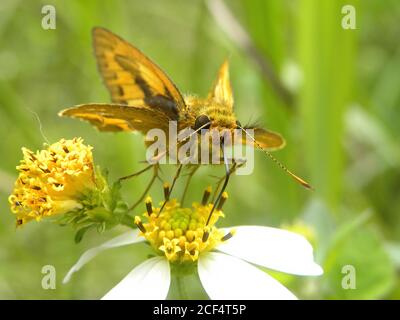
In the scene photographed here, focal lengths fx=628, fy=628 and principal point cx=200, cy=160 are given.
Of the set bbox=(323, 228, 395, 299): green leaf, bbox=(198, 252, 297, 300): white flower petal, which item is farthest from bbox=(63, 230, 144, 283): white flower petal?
bbox=(323, 228, 395, 299): green leaf

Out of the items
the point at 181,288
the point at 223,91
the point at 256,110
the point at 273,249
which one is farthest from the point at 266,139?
the point at 256,110

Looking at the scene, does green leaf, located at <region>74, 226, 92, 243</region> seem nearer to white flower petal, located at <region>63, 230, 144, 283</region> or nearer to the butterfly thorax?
white flower petal, located at <region>63, 230, 144, 283</region>

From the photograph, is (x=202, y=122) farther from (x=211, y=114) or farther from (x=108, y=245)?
(x=108, y=245)

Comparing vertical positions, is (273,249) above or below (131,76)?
below

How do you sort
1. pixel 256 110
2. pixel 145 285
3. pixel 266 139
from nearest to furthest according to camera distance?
pixel 145 285, pixel 266 139, pixel 256 110

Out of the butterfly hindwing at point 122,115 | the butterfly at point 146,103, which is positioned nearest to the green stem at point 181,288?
the butterfly at point 146,103

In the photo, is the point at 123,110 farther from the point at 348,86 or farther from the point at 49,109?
the point at 49,109
